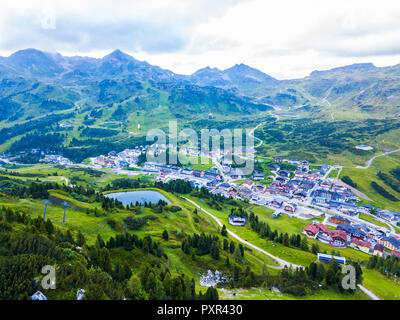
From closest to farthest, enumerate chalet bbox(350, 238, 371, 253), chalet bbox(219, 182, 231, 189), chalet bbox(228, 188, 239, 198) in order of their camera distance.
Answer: chalet bbox(350, 238, 371, 253), chalet bbox(228, 188, 239, 198), chalet bbox(219, 182, 231, 189)

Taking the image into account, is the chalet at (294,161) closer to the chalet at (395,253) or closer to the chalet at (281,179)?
the chalet at (281,179)

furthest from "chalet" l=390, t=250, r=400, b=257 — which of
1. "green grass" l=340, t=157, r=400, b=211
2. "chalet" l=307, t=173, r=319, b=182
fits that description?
"chalet" l=307, t=173, r=319, b=182

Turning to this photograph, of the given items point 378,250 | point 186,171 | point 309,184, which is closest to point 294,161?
point 309,184

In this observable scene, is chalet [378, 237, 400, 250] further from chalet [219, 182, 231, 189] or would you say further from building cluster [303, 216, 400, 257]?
chalet [219, 182, 231, 189]

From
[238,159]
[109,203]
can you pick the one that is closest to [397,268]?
[109,203]

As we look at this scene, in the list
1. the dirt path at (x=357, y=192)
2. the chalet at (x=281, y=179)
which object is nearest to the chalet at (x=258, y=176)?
the chalet at (x=281, y=179)

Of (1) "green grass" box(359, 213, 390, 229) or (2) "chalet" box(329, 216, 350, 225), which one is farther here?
(1) "green grass" box(359, 213, 390, 229)

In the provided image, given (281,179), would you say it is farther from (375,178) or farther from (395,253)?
(395,253)
